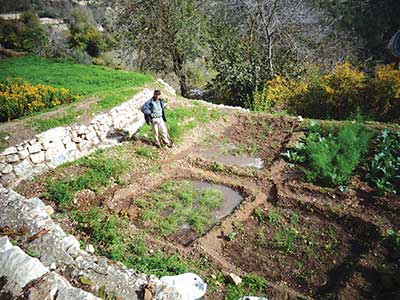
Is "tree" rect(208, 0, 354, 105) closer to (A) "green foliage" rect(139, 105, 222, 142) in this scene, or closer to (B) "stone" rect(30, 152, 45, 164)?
(A) "green foliage" rect(139, 105, 222, 142)

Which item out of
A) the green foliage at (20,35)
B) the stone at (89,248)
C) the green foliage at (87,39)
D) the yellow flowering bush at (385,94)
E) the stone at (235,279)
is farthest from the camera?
the green foliage at (87,39)

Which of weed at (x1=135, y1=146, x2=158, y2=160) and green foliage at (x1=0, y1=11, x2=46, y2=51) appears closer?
weed at (x1=135, y1=146, x2=158, y2=160)

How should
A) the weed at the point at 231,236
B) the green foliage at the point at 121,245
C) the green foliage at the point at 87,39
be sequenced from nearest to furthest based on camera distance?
1. the green foliage at the point at 121,245
2. the weed at the point at 231,236
3. the green foliage at the point at 87,39

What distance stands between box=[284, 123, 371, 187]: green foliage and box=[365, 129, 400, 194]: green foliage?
0.95 feet

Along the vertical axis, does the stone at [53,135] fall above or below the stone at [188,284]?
above

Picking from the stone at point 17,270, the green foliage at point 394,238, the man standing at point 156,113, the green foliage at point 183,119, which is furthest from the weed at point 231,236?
the green foliage at point 183,119

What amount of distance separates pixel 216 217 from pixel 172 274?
1.69m

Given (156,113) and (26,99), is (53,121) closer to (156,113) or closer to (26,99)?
(26,99)

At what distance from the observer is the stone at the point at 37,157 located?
6.54 m

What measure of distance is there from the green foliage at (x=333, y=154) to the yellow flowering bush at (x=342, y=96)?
5.80ft

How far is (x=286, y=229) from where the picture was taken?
17.2 ft

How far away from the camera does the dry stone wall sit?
245 inches

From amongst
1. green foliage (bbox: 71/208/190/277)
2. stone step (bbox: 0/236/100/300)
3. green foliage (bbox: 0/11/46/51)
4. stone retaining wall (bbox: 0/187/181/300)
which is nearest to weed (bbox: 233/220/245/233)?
green foliage (bbox: 71/208/190/277)

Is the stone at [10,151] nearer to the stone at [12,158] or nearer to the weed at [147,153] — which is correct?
the stone at [12,158]
